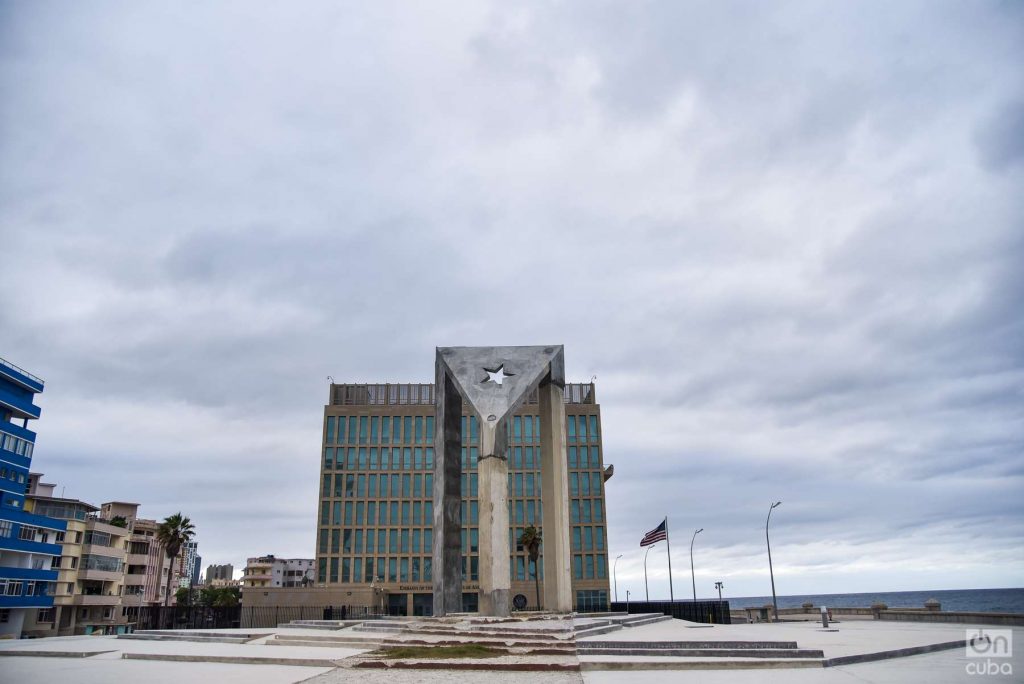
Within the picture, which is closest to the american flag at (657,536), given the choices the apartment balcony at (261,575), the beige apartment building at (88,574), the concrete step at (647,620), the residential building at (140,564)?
the concrete step at (647,620)

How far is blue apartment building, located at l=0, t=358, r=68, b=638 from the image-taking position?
54188mm

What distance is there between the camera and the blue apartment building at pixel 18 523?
5419 cm

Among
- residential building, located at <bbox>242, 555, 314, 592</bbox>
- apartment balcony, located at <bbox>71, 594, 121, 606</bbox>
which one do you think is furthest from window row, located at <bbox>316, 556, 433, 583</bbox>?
residential building, located at <bbox>242, 555, 314, 592</bbox>

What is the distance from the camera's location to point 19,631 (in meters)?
55.9

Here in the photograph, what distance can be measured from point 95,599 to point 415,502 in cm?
3370

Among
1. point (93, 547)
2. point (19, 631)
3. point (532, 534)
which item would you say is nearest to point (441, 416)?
point (532, 534)

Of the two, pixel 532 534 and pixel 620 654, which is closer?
pixel 620 654

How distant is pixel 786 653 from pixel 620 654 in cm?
376

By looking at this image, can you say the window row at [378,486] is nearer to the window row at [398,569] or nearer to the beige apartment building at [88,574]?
the window row at [398,569]

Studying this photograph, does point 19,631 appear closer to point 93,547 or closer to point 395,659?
point 93,547

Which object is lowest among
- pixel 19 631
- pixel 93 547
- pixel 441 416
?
pixel 19 631

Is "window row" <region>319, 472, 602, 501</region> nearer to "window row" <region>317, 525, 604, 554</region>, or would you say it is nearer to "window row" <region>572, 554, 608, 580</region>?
"window row" <region>317, 525, 604, 554</region>

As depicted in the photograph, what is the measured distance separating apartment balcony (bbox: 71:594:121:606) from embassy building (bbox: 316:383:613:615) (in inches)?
917

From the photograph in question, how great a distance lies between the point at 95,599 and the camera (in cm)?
6862
